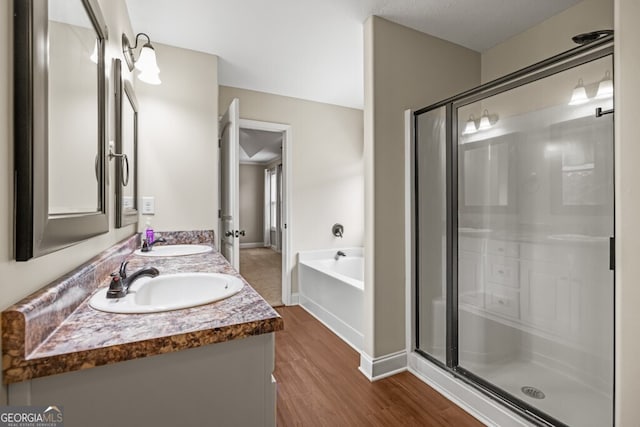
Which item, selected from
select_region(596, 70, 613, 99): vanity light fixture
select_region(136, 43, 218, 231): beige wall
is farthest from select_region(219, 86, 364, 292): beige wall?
select_region(596, 70, 613, 99): vanity light fixture

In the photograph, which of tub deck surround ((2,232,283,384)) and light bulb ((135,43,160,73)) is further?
light bulb ((135,43,160,73))

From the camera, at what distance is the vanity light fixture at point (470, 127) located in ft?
6.07

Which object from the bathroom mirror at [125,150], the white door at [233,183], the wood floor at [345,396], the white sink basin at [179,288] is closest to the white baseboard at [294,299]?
the wood floor at [345,396]

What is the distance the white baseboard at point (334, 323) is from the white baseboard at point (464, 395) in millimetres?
453

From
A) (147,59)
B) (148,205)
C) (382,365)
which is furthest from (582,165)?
(148,205)

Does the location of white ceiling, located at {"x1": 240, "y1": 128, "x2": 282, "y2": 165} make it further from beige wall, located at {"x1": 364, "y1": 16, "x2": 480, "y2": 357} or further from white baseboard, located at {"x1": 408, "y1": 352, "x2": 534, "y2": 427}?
white baseboard, located at {"x1": 408, "y1": 352, "x2": 534, "y2": 427}

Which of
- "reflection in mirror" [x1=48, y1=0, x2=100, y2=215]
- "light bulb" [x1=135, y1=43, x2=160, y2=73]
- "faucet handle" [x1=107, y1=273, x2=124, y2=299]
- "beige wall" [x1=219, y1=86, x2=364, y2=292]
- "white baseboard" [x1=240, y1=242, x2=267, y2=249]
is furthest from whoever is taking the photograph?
"white baseboard" [x1=240, y1=242, x2=267, y2=249]

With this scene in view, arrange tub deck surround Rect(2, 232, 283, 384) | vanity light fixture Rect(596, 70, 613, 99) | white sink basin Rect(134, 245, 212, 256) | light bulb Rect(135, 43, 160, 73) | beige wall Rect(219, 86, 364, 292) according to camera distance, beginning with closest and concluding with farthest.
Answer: tub deck surround Rect(2, 232, 283, 384)
vanity light fixture Rect(596, 70, 613, 99)
light bulb Rect(135, 43, 160, 73)
white sink basin Rect(134, 245, 212, 256)
beige wall Rect(219, 86, 364, 292)

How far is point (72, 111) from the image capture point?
37.1 inches

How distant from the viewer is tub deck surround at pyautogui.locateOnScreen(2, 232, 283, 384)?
0.59 metres

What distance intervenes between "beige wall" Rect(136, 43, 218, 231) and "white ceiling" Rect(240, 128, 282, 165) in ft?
5.78

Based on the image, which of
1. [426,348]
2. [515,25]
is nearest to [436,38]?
[515,25]

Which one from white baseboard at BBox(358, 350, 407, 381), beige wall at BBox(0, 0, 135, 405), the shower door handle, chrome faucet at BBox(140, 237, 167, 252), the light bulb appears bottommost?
white baseboard at BBox(358, 350, 407, 381)

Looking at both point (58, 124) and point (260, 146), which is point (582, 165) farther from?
point (260, 146)
